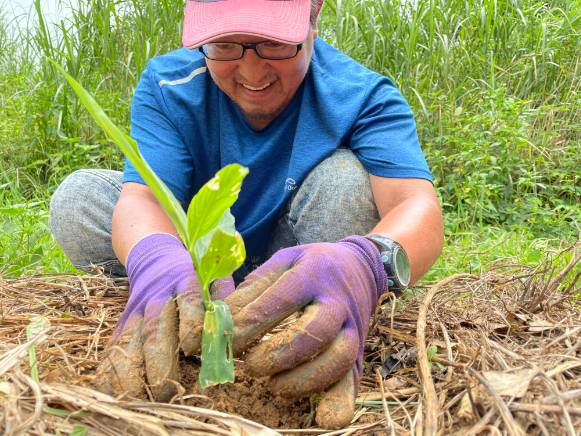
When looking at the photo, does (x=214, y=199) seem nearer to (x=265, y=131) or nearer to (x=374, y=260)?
(x=374, y=260)

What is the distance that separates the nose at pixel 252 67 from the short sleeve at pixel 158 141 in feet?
1.16

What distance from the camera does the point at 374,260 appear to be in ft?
3.75

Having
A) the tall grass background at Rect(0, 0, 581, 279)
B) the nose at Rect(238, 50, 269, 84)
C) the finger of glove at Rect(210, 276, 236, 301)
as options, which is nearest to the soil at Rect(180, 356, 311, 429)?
the finger of glove at Rect(210, 276, 236, 301)

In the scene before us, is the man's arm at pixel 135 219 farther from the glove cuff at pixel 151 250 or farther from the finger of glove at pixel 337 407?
the finger of glove at pixel 337 407

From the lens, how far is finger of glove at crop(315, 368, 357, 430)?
85cm

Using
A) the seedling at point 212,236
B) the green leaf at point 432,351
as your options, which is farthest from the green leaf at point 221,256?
the green leaf at point 432,351

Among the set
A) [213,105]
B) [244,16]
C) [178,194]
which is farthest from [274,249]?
[244,16]

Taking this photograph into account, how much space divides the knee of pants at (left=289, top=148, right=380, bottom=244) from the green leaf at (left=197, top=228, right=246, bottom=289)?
2.76 feet

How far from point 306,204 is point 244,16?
637mm

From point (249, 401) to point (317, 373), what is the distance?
0.53 feet

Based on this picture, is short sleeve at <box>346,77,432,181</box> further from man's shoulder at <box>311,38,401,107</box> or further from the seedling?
the seedling

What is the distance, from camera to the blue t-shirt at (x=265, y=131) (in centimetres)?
165

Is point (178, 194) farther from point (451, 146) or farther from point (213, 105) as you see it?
point (451, 146)

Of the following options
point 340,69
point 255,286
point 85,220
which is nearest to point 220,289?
point 255,286
